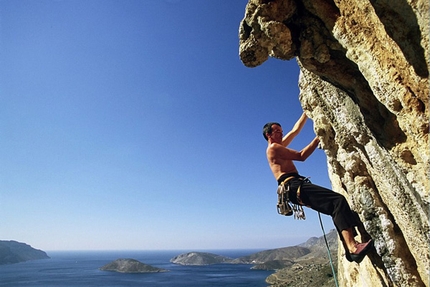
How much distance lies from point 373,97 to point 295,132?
2.29 meters

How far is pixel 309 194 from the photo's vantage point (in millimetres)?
4883

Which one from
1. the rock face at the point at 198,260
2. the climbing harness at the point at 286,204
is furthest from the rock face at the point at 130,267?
the climbing harness at the point at 286,204

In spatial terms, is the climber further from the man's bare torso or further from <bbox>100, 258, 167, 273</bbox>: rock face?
<bbox>100, 258, 167, 273</bbox>: rock face

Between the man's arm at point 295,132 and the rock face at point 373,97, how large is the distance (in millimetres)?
619

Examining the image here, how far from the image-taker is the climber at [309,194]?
184 inches

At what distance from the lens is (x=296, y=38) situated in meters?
4.43

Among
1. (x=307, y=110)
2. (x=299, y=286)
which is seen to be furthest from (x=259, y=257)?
(x=307, y=110)

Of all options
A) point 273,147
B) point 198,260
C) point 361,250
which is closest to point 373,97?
point 273,147

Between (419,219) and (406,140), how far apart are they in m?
1.14

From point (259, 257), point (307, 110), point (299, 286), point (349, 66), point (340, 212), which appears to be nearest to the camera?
point (349, 66)

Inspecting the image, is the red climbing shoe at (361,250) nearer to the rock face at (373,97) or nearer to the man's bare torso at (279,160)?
the rock face at (373,97)

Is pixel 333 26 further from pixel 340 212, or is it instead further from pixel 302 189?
pixel 340 212

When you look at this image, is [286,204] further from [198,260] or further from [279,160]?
[198,260]

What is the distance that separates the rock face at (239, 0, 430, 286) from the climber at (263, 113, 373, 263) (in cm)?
32
